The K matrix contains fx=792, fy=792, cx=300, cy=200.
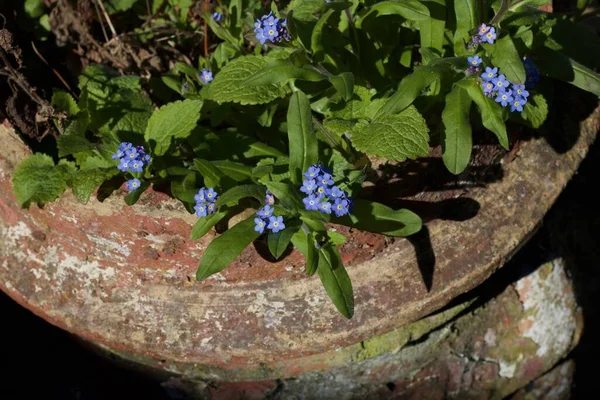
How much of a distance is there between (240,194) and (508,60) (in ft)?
2.33

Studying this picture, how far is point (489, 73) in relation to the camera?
190 cm

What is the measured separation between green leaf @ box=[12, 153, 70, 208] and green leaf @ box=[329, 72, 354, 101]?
28.8 inches

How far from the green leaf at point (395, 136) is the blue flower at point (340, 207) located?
6.2 inches

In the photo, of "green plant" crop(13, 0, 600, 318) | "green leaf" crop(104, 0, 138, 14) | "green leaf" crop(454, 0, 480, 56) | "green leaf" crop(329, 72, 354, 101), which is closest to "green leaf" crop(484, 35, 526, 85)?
"green plant" crop(13, 0, 600, 318)

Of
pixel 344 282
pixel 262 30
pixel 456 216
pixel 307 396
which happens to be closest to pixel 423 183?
pixel 456 216

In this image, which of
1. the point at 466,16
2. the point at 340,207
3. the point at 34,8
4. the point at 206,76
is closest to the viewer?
the point at 340,207

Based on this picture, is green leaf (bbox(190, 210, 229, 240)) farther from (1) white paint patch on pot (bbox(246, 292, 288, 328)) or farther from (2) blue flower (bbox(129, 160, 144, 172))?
(1) white paint patch on pot (bbox(246, 292, 288, 328))

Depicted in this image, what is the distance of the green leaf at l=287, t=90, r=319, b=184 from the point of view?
189 centimetres

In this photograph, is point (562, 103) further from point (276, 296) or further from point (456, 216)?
point (276, 296)

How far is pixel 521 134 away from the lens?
2322 mm

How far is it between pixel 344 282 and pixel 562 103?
103cm

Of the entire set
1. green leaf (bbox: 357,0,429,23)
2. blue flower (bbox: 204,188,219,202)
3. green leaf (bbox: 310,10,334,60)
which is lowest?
blue flower (bbox: 204,188,219,202)

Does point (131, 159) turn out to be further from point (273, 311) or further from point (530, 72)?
point (530, 72)

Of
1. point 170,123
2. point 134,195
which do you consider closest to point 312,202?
point 134,195
